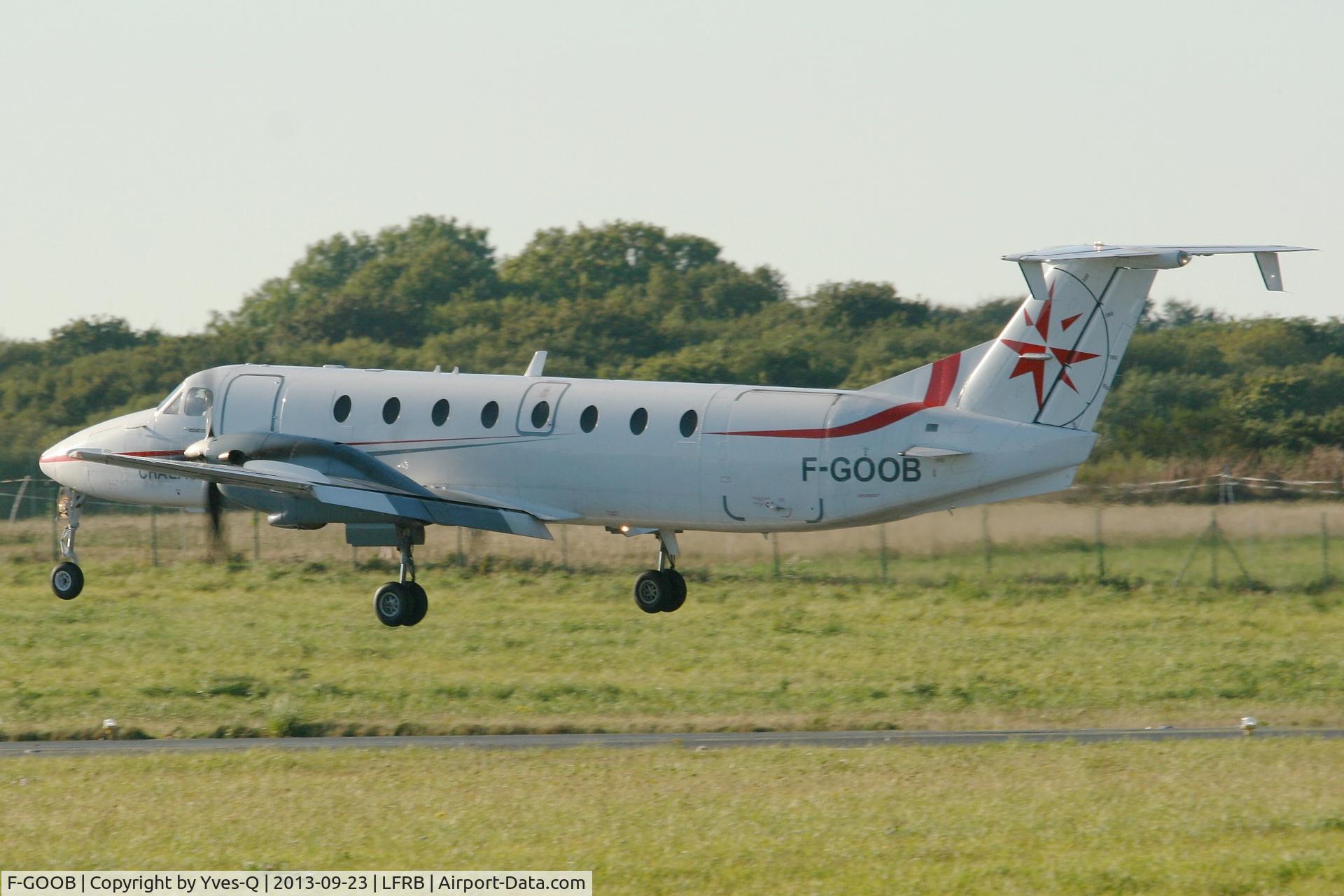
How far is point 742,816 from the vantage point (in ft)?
77.0

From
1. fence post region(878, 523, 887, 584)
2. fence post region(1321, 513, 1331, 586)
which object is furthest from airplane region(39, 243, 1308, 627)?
fence post region(1321, 513, 1331, 586)

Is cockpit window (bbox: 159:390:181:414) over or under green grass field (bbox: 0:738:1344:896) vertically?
over

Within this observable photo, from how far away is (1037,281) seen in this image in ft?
82.7

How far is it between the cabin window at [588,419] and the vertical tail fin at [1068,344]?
6.04 meters

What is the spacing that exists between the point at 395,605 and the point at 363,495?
261cm

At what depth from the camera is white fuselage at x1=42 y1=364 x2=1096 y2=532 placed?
26688 millimetres

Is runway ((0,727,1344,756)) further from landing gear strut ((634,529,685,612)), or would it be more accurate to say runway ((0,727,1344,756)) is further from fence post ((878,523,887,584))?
fence post ((878,523,887,584))

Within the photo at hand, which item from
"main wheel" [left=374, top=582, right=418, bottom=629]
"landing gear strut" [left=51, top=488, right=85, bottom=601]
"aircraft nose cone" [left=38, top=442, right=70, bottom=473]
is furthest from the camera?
"aircraft nose cone" [left=38, top=442, right=70, bottom=473]

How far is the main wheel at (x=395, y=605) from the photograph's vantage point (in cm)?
3062

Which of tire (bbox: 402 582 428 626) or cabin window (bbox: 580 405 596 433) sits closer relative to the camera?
cabin window (bbox: 580 405 596 433)

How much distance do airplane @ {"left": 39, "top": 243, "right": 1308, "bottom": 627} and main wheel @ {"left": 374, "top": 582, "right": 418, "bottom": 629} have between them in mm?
28

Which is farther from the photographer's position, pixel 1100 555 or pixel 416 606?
pixel 1100 555

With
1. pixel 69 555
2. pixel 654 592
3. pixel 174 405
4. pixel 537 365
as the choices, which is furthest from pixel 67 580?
pixel 654 592

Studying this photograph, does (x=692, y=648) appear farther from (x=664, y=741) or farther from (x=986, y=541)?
(x=664, y=741)
